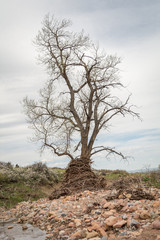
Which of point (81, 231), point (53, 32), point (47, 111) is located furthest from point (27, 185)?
point (53, 32)

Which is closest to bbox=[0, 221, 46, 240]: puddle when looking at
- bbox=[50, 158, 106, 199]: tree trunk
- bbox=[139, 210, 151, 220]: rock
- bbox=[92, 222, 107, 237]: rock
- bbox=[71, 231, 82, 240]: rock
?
bbox=[71, 231, 82, 240]: rock

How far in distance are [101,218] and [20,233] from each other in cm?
250

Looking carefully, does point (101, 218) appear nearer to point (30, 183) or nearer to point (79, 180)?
point (79, 180)

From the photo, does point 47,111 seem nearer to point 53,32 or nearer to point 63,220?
point 53,32

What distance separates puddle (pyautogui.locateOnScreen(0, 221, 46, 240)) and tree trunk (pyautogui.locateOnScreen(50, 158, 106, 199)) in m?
3.11

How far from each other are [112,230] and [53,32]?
16350 mm

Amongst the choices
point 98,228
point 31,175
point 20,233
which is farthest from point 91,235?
point 31,175

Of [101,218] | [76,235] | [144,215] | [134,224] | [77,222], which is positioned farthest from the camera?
[77,222]

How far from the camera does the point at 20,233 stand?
7.05 m

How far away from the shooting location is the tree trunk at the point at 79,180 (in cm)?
1092

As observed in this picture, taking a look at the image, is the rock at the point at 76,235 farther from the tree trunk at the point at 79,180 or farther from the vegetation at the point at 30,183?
the vegetation at the point at 30,183

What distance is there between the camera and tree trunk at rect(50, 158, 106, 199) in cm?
1092

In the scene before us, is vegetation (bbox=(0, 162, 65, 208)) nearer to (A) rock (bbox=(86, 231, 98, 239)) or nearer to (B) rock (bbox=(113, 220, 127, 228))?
(A) rock (bbox=(86, 231, 98, 239))

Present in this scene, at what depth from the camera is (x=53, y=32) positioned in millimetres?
18734
